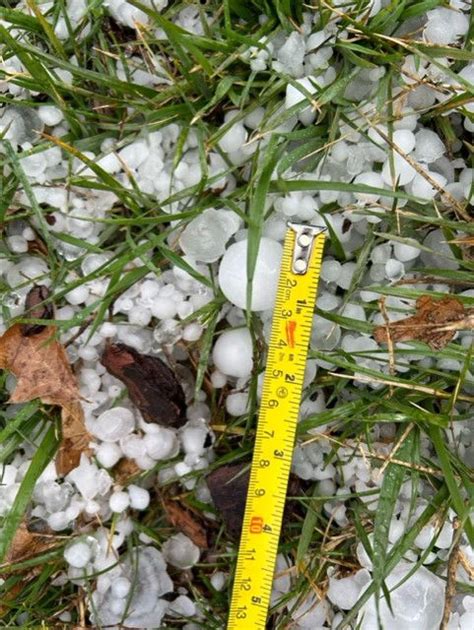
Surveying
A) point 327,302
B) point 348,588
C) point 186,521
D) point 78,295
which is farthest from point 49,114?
point 348,588

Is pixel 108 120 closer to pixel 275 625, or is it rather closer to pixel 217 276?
pixel 217 276

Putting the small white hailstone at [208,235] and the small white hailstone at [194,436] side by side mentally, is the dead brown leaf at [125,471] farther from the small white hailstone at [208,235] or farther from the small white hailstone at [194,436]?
the small white hailstone at [208,235]

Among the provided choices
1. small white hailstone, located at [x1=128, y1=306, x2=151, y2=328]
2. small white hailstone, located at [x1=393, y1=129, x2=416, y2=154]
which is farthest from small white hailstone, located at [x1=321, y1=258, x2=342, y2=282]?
small white hailstone, located at [x1=128, y1=306, x2=151, y2=328]

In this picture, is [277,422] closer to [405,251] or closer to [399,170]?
[405,251]

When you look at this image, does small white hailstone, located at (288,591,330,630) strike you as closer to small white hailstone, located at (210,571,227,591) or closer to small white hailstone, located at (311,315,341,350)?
small white hailstone, located at (210,571,227,591)

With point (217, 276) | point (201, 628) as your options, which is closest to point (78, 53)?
point (217, 276)

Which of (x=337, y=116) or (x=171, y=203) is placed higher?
(x=337, y=116)
